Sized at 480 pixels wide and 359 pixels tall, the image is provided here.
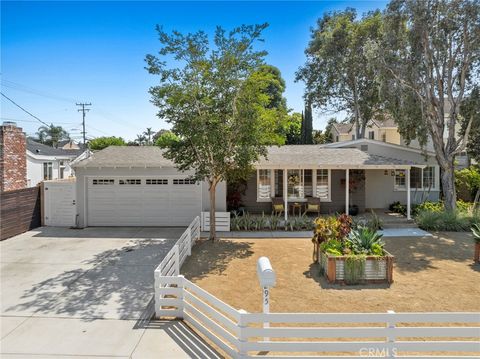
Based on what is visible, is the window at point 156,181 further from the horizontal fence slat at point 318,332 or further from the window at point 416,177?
the window at point 416,177

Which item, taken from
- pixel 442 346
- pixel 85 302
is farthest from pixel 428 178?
pixel 85 302

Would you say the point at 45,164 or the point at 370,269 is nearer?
the point at 370,269

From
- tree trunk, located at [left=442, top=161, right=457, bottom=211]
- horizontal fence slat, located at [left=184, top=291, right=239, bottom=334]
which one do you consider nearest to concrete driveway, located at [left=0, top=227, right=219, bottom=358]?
horizontal fence slat, located at [left=184, top=291, right=239, bottom=334]

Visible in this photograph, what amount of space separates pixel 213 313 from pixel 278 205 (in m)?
9.77

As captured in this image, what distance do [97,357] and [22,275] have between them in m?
5.12

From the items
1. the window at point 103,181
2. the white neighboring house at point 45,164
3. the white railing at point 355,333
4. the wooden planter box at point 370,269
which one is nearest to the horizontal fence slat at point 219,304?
the white railing at point 355,333

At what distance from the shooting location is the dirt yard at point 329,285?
6500 mm

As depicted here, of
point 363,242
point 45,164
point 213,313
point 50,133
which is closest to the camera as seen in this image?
point 213,313

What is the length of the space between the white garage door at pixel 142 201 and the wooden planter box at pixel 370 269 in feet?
25.4

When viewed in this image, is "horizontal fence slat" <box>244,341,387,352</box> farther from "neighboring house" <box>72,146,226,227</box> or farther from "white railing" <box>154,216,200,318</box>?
"neighboring house" <box>72,146,226,227</box>

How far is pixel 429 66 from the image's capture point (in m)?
14.8

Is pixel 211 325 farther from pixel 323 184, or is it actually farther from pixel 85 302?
pixel 323 184

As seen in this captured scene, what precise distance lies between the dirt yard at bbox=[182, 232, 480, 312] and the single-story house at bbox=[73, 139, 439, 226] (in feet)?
11.7

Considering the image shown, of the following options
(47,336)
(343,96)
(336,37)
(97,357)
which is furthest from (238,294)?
(343,96)
